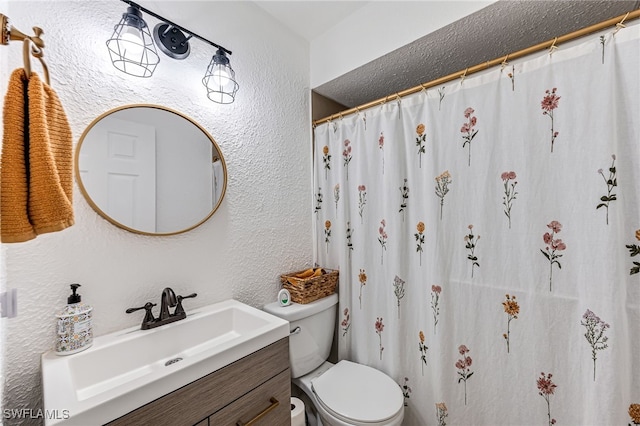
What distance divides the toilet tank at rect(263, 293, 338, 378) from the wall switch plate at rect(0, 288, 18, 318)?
0.93 meters

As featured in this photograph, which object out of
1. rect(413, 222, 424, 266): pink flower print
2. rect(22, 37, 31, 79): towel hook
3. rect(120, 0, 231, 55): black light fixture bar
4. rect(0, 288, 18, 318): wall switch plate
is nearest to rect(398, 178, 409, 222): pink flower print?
rect(413, 222, 424, 266): pink flower print

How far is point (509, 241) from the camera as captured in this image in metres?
1.10

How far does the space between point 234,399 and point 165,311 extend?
0.45 m

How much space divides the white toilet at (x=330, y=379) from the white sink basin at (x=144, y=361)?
300 millimetres

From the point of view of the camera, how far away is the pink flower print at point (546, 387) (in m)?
1.01

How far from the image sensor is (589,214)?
94cm

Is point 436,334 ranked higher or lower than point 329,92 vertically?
lower

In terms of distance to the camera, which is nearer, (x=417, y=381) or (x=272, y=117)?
(x=417, y=381)

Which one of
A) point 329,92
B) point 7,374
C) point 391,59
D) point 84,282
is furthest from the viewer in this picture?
point 329,92

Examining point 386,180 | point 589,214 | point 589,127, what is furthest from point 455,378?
point 589,127

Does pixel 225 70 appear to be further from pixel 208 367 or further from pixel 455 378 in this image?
pixel 455 378

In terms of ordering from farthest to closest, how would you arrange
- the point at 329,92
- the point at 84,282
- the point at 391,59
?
the point at 329,92
the point at 391,59
the point at 84,282

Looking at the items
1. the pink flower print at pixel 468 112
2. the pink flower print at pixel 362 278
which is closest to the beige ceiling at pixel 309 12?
the pink flower print at pixel 468 112

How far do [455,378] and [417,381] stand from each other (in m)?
0.20
